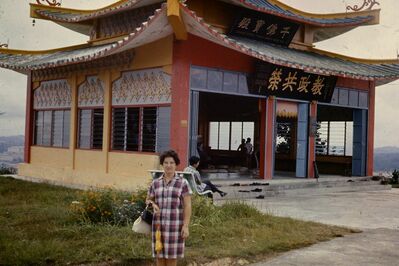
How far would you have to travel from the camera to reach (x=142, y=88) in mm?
14867

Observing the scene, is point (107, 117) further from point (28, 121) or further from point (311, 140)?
point (311, 140)

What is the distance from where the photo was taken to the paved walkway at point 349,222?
711 cm

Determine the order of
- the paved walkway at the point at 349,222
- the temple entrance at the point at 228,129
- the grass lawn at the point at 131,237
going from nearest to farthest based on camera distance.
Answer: the grass lawn at the point at 131,237, the paved walkway at the point at 349,222, the temple entrance at the point at 228,129

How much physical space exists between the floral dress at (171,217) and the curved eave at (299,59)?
7816mm

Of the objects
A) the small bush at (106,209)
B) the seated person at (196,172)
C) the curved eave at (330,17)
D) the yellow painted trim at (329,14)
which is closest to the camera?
the small bush at (106,209)

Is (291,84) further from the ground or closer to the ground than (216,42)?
closer to the ground

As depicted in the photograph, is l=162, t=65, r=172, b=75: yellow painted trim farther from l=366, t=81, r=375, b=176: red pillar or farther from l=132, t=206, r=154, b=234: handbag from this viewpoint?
l=366, t=81, r=375, b=176: red pillar

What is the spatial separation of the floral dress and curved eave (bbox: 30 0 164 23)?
10.9 m

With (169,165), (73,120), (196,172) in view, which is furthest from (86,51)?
(169,165)

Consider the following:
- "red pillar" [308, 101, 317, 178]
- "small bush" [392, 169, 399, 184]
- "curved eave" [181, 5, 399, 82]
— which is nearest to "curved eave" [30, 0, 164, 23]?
"curved eave" [181, 5, 399, 82]

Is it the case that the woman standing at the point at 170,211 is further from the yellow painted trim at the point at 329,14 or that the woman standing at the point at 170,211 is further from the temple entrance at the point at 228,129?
the temple entrance at the point at 228,129

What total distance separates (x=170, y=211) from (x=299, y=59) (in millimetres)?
12018

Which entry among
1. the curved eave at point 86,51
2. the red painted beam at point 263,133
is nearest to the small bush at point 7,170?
the curved eave at point 86,51

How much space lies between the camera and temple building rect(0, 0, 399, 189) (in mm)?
13945
